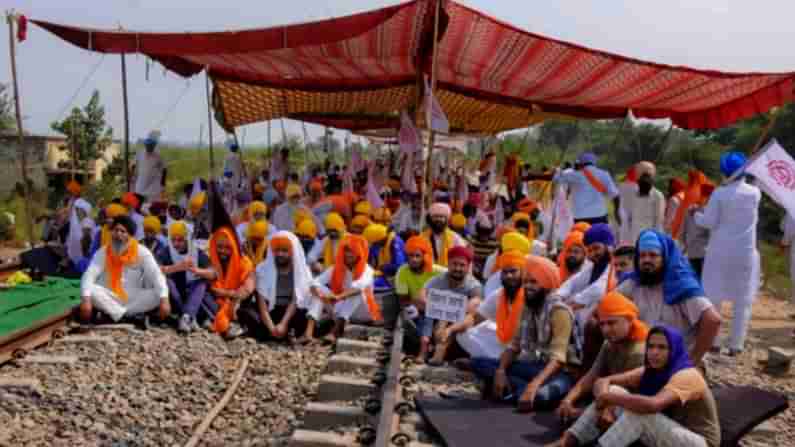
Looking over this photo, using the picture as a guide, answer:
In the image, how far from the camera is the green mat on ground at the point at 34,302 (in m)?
6.26

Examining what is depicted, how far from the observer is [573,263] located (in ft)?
16.9

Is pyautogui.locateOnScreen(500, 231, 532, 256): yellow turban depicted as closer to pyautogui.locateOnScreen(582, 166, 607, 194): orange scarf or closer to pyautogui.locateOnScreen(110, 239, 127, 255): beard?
pyautogui.locateOnScreen(582, 166, 607, 194): orange scarf

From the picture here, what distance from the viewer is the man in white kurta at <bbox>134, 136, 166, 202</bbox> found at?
10336 millimetres

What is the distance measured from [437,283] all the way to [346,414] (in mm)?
1426

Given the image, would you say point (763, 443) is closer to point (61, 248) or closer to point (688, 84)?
point (688, 84)

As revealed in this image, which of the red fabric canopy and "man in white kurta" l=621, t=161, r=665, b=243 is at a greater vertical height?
the red fabric canopy

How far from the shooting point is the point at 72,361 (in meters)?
5.20

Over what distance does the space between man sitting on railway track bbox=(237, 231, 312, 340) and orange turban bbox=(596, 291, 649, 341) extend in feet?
10.6

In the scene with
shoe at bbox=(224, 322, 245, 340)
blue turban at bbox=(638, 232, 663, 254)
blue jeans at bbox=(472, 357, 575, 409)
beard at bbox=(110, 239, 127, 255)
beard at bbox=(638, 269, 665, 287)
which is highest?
blue turban at bbox=(638, 232, 663, 254)

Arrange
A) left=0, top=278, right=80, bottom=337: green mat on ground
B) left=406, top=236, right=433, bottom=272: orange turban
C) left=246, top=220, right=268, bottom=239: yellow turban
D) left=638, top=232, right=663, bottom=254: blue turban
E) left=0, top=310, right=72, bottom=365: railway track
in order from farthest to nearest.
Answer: left=246, top=220, right=268, bottom=239: yellow turban
left=0, top=278, right=80, bottom=337: green mat on ground
left=406, top=236, right=433, bottom=272: orange turban
left=0, top=310, right=72, bottom=365: railway track
left=638, top=232, right=663, bottom=254: blue turban

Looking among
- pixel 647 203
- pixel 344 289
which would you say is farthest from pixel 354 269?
pixel 647 203

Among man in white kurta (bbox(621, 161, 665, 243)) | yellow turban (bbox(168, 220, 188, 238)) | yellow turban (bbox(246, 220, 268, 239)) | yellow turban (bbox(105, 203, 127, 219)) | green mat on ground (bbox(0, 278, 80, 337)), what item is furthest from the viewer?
man in white kurta (bbox(621, 161, 665, 243))

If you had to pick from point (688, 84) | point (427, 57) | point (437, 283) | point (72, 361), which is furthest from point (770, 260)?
point (72, 361)

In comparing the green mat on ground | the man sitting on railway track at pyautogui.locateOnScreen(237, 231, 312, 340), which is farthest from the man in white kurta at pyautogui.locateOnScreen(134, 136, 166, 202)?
the man sitting on railway track at pyautogui.locateOnScreen(237, 231, 312, 340)
